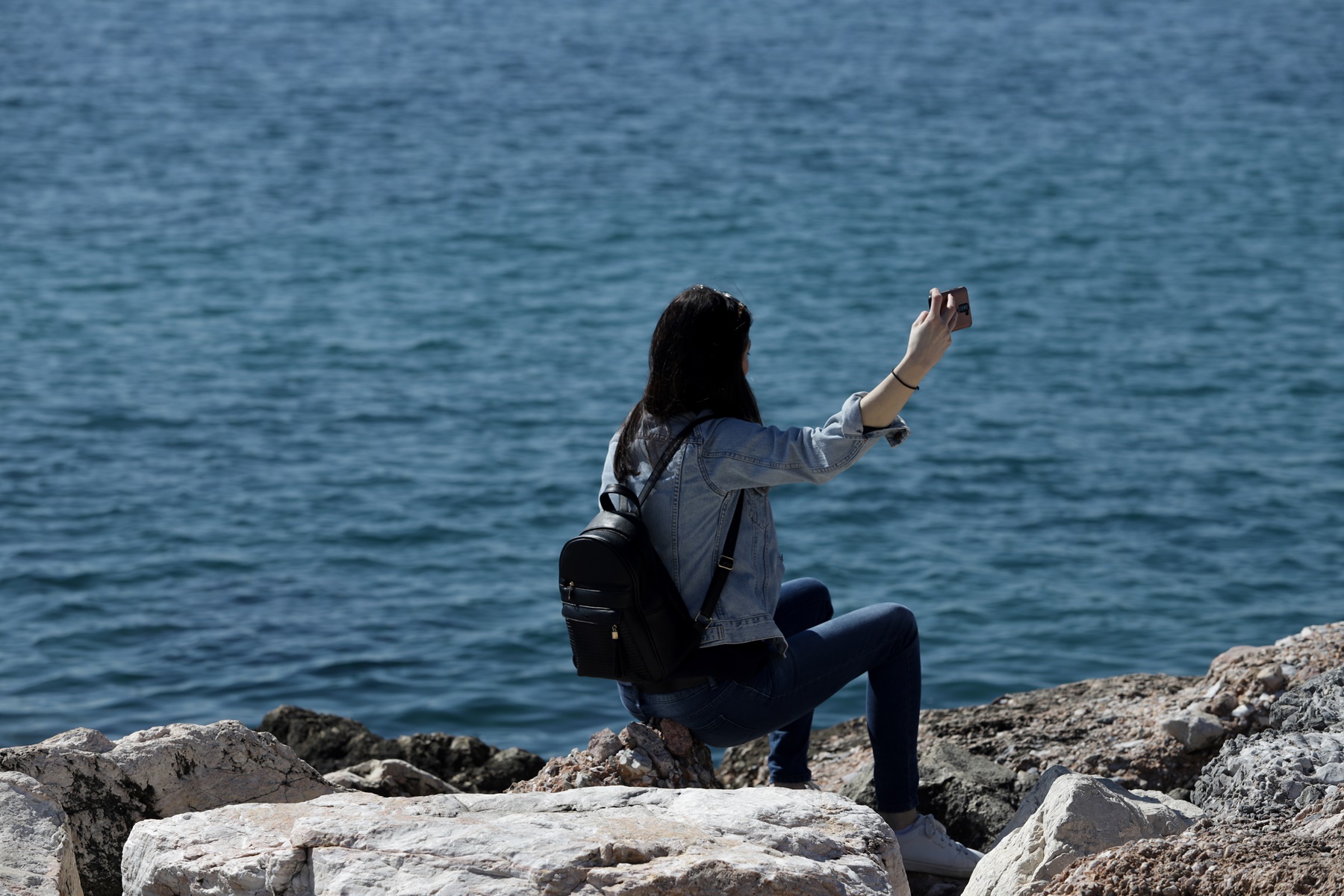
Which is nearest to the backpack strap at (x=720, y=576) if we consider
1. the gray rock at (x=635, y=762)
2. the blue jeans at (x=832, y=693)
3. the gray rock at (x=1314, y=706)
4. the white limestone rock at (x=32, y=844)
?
the blue jeans at (x=832, y=693)

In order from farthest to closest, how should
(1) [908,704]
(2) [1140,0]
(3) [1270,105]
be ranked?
1. (2) [1140,0]
2. (3) [1270,105]
3. (1) [908,704]

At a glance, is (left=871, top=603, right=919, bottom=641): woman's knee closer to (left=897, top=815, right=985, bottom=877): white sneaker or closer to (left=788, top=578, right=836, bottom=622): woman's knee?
(left=788, top=578, right=836, bottom=622): woman's knee

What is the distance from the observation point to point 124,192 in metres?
21.2

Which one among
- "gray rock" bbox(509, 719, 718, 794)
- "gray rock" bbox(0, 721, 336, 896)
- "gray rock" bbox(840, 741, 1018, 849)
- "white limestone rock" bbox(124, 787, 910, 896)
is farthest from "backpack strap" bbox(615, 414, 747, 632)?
"gray rock" bbox(0, 721, 336, 896)

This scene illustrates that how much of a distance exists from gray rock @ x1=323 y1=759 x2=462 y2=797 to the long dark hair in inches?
72.6

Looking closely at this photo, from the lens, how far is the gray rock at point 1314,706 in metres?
4.59

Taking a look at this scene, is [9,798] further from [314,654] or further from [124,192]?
[124,192]

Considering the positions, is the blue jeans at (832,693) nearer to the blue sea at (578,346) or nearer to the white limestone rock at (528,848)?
the white limestone rock at (528,848)

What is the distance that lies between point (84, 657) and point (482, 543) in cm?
289

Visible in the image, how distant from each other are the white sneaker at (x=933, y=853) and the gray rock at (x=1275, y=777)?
71cm

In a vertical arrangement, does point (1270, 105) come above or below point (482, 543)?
above

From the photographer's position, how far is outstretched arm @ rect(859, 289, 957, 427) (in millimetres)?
3994

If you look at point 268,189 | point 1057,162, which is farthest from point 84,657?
point 1057,162

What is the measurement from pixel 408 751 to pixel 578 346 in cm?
931
